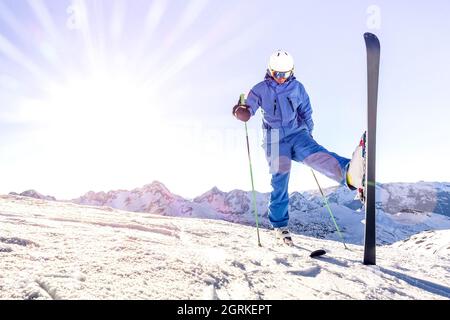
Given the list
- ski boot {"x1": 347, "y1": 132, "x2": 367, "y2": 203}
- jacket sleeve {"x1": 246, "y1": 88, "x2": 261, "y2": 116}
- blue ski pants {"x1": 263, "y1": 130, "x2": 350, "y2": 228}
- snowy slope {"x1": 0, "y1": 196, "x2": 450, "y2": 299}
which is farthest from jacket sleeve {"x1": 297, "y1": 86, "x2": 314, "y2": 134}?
snowy slope {"x1": 0, "y1": 196, "x2": 450, "y2": 299}

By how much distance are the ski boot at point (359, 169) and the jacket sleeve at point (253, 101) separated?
1.74 metres

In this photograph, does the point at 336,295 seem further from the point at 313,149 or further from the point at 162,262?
the point at 313,149

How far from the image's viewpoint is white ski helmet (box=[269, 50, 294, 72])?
4941 mm

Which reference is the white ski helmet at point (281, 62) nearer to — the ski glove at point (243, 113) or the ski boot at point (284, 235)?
the ski glove at point (243, 113)

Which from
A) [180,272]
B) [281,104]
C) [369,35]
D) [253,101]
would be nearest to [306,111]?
[281,104]

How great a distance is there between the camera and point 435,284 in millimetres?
2764

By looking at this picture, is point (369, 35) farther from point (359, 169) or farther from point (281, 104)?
point (281, 104)

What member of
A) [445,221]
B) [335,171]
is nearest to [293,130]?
[335,171]

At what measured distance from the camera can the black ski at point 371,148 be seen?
3.38 m

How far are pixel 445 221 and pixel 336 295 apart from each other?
9299 inches

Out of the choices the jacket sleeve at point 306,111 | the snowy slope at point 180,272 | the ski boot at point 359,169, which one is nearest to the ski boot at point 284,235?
the snowy slope at point 180,272

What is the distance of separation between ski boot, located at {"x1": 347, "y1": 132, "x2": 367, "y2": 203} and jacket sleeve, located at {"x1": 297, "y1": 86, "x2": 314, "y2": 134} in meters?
1.42

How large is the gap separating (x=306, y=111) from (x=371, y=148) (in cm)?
192
